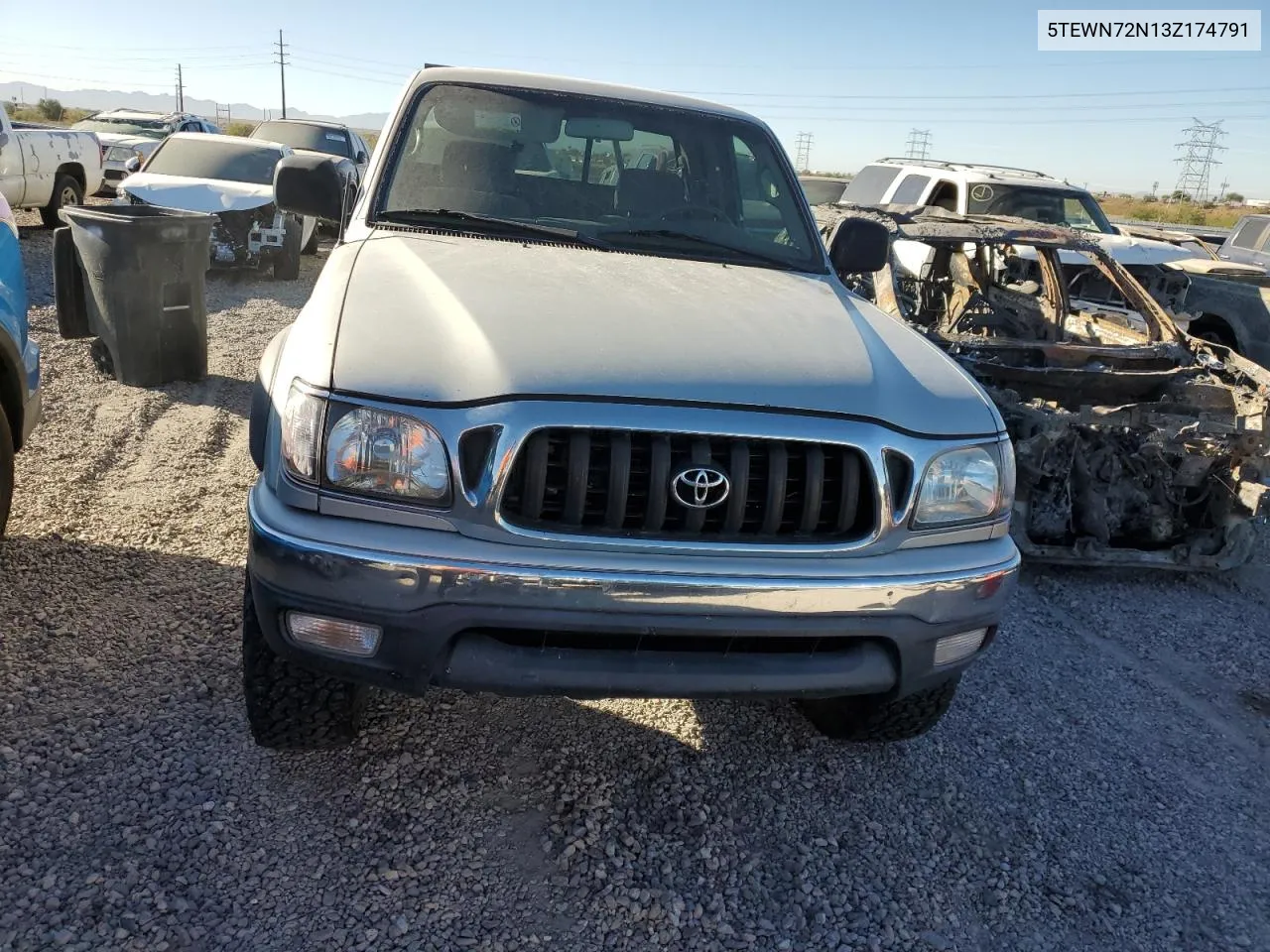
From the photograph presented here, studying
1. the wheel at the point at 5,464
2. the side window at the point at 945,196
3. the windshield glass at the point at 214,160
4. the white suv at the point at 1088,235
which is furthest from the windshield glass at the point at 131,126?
the wheel at the point at 5,464

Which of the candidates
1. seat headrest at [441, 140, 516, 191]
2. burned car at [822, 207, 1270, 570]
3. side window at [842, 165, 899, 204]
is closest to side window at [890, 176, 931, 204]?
side window at [842, 165, 899, 204]

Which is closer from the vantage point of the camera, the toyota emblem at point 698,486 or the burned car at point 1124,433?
the toyota emblem at point 698,486

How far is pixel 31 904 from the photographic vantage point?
2.17 meters

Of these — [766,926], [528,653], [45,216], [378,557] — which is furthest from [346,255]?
[45,216]

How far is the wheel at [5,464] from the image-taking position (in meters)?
3.52

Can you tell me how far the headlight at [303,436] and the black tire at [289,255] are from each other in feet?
31.5

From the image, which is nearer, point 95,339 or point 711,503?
point 711,503

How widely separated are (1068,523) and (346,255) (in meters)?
3.71

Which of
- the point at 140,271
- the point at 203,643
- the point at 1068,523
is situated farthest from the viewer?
the point at 140,271

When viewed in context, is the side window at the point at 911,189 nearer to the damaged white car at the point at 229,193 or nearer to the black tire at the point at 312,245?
the damaged white car at the point at 229,193

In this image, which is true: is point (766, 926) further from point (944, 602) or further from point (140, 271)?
point (140, 271)

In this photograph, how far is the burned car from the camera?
4715 mm

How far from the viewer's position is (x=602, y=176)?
12.0ft

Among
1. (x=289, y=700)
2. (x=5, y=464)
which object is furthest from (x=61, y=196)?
(x=289, y=700)
